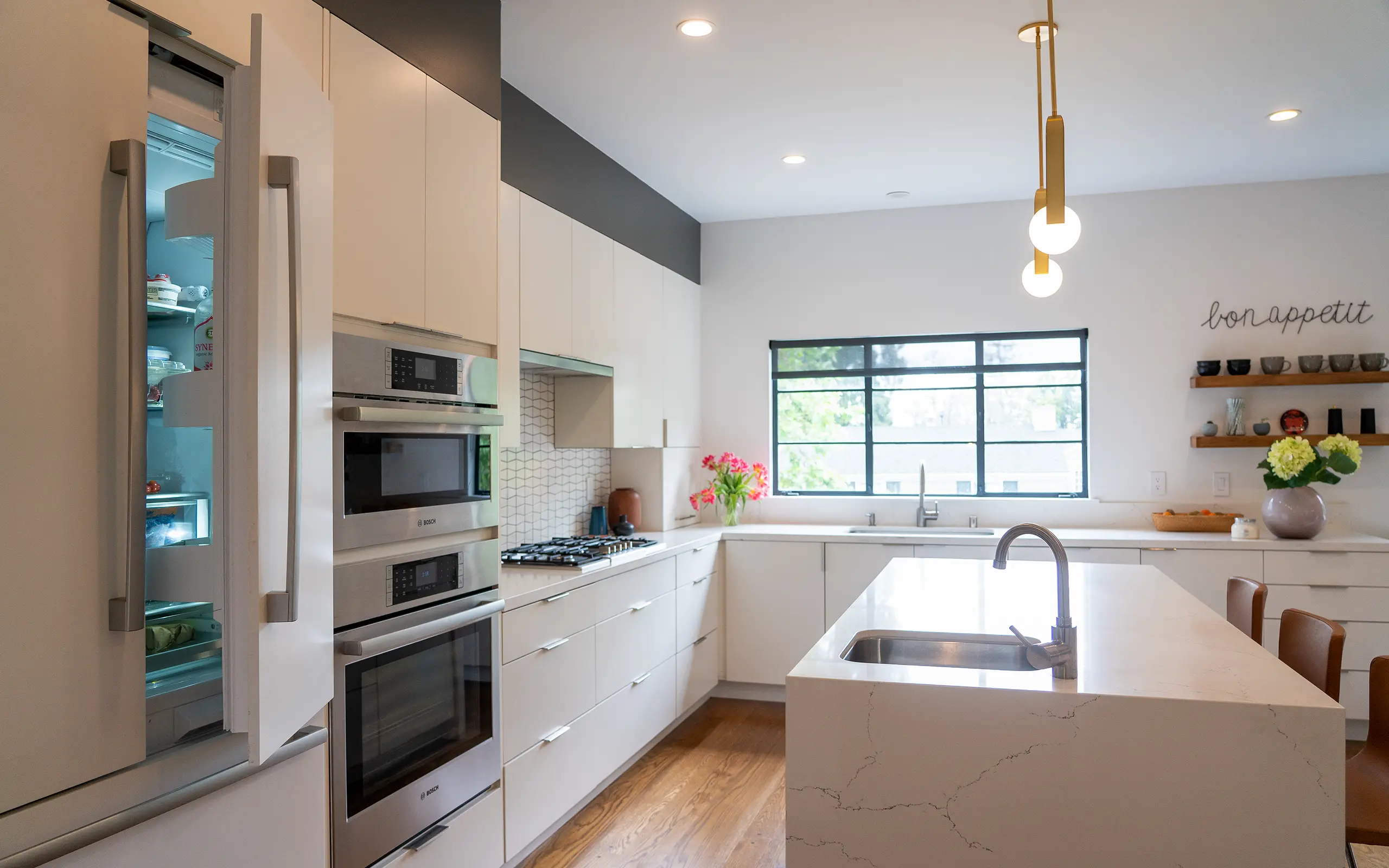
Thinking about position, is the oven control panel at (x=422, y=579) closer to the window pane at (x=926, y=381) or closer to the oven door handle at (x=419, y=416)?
the oven door handle at (x=419, y=416)

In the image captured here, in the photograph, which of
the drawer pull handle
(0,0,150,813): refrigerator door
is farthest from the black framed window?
(0,0,150,813): refrigerator door

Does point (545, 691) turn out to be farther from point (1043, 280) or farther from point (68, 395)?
point (1043, 280)

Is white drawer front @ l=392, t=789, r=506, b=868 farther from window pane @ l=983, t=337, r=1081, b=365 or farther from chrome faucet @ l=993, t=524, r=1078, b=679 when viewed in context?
window pane @ l=983, t=337, r=1081, b=365

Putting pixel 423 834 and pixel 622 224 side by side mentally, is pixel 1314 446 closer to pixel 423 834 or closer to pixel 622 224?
pixel 622 224

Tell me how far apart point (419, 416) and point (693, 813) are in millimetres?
1948

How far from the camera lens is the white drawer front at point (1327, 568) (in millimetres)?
3990

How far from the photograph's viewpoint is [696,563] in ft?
14.4

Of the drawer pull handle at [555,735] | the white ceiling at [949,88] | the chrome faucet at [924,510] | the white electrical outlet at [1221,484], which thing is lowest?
the drawer pull handle at [555,735]

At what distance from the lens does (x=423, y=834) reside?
2.29 meters

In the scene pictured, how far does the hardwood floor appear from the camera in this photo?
9.70ft

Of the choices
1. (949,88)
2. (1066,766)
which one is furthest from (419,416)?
(949,88)

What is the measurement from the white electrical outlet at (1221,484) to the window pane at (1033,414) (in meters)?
0.70

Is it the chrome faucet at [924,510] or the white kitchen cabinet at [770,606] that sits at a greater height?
the chrome faucet at [924,510]

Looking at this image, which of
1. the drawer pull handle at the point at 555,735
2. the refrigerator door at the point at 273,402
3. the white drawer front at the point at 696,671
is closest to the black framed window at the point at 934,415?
the white drawer front at the point at 696,671
